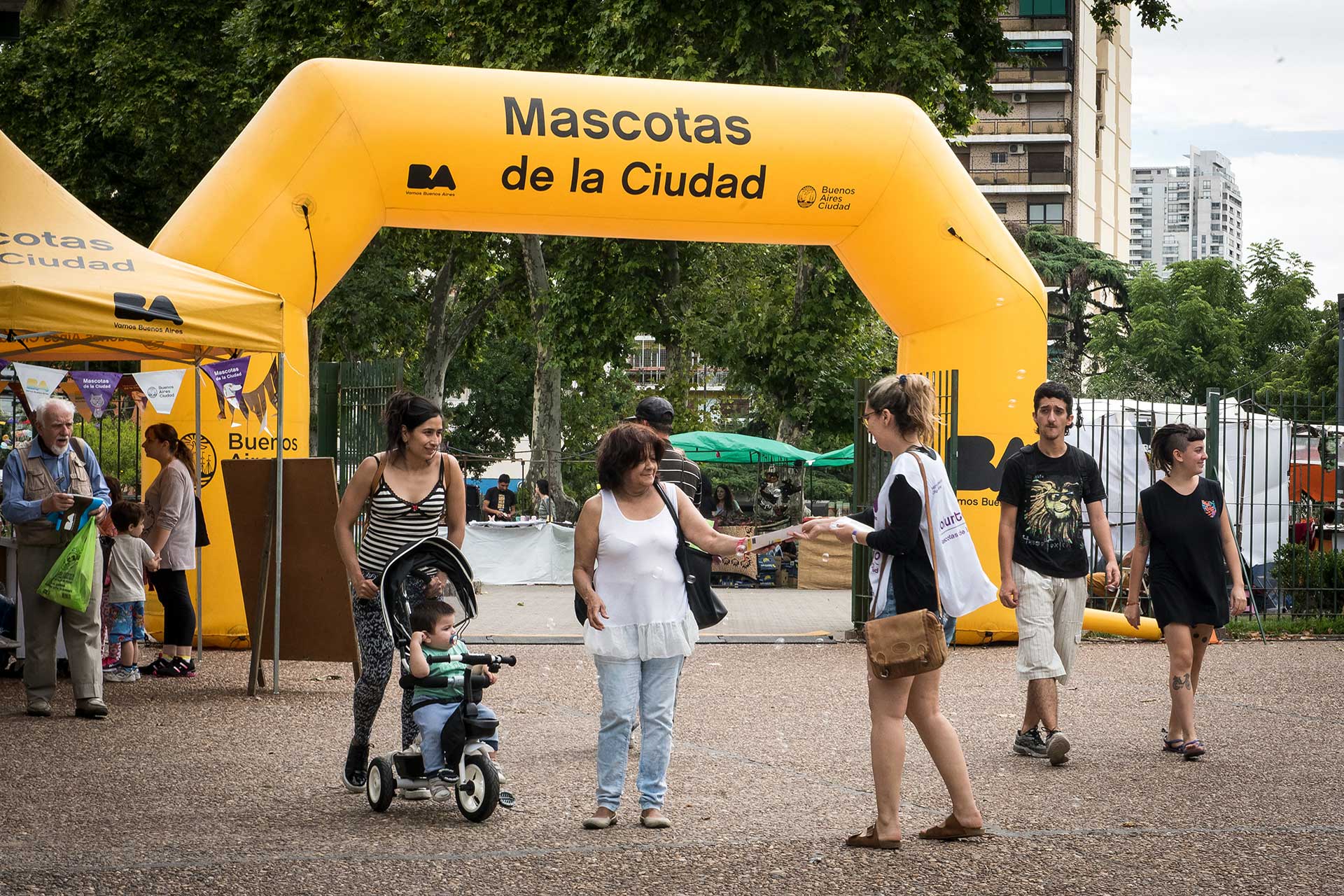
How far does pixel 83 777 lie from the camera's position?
662 cm

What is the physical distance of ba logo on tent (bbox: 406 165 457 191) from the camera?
10.5m

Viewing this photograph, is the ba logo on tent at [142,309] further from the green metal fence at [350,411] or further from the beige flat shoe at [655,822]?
the green metal fence at [350,411]

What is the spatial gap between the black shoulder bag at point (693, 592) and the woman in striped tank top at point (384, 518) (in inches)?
31.2

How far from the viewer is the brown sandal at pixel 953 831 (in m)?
5.39

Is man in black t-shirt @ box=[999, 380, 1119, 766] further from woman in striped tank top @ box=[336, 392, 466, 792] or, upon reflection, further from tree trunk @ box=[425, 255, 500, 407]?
tree trunk @ box=[425, 255, 500, 407]

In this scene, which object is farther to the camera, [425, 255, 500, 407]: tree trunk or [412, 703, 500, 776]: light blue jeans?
[425, 255, 500, 407]: tree trunk

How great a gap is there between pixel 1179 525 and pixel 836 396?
17821 mm

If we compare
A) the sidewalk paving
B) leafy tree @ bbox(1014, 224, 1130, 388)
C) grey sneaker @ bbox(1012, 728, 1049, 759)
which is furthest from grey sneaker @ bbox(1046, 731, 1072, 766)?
leafy tree @ bbox(1014, 224, 1130, 388)

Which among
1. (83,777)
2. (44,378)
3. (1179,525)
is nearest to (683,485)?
(1179,525)

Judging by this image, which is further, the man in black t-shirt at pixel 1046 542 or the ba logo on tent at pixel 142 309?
the ba logo on tent at pixel 142 309

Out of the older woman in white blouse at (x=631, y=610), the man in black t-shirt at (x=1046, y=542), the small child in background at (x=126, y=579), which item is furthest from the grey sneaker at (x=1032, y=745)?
the small child in background at (x=126, y=579)

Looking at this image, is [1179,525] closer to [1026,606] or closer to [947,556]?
[1026,606]

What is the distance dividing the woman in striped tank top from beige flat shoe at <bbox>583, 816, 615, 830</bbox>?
37.8 inches

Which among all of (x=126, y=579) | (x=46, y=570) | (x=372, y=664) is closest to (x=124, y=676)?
(x=126, y=579)
